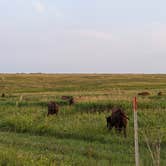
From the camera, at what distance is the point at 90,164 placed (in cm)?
1042

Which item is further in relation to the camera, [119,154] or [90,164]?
[119,154]

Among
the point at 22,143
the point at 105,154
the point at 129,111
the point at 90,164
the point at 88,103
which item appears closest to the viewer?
the point at 90,164

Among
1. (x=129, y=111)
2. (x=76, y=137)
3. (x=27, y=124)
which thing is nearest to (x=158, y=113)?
(x=129, y=111)

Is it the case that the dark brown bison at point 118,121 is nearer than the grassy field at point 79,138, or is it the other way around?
the grassy field at point 79,138

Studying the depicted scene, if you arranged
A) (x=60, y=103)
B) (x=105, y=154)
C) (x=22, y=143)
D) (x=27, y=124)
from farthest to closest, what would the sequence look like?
(x=60, y=103) < (x=27, y=124) < (x=22, y=143) < (x=105, y=154)

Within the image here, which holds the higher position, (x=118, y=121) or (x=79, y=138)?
(x=118, y=121)

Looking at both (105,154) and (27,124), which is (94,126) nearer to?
(27,124)

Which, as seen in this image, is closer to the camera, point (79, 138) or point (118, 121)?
point (79, 138)

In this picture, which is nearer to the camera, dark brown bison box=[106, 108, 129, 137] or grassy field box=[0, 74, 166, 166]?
grassy field box=[0, 74, 166, 166]

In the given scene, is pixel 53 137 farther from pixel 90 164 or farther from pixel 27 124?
pixel 90 164

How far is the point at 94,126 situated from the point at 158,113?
420 cm

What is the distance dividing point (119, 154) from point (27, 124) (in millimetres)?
7771

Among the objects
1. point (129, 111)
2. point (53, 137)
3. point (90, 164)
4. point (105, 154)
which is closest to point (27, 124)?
point (53, 137)

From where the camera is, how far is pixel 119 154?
1232 centimetres
